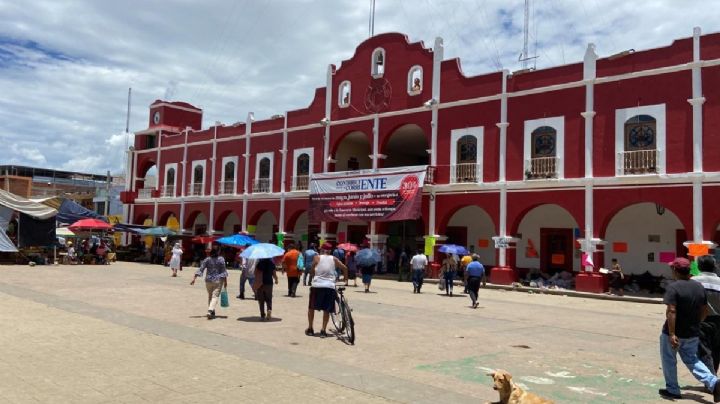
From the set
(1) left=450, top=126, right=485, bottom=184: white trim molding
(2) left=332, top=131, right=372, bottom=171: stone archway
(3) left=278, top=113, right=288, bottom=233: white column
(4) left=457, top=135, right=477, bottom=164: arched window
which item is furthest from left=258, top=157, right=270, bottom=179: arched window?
(4) left=457, top=135, right=477, bottom=164: arched window

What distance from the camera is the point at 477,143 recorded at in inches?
997

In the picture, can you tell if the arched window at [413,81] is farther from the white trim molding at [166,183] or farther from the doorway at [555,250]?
the white trim molding at [166,183]

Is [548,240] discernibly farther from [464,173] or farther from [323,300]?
[323,300]

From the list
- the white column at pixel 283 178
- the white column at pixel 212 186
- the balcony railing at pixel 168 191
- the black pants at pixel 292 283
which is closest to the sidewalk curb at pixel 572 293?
the black pants at pixel 292 283

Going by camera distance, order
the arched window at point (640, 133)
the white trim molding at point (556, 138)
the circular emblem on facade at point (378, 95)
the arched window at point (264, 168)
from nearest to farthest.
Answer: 1. the arched window at point (640, 133)
2. the white trim molding at point (556, 138)
3. the circular emblem on facade at point (378, 95)
4. the arched window at point (264, 168)

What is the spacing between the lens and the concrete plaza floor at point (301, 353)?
6.45 metres

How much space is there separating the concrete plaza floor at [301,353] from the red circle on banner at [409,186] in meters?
10.9

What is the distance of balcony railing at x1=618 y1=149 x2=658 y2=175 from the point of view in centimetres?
2056

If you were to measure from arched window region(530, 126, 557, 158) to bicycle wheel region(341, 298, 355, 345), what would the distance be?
15577 mm

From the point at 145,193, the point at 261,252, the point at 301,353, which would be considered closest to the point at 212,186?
the point at 145,193

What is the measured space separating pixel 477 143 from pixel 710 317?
18.6m

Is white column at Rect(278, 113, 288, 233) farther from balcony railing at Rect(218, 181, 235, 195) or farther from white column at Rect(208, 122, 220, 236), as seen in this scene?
white column at Rect(208, 122, 220, 236)

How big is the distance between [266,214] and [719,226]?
25.1 metres

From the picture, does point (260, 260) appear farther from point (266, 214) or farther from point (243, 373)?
point (266, 214)
